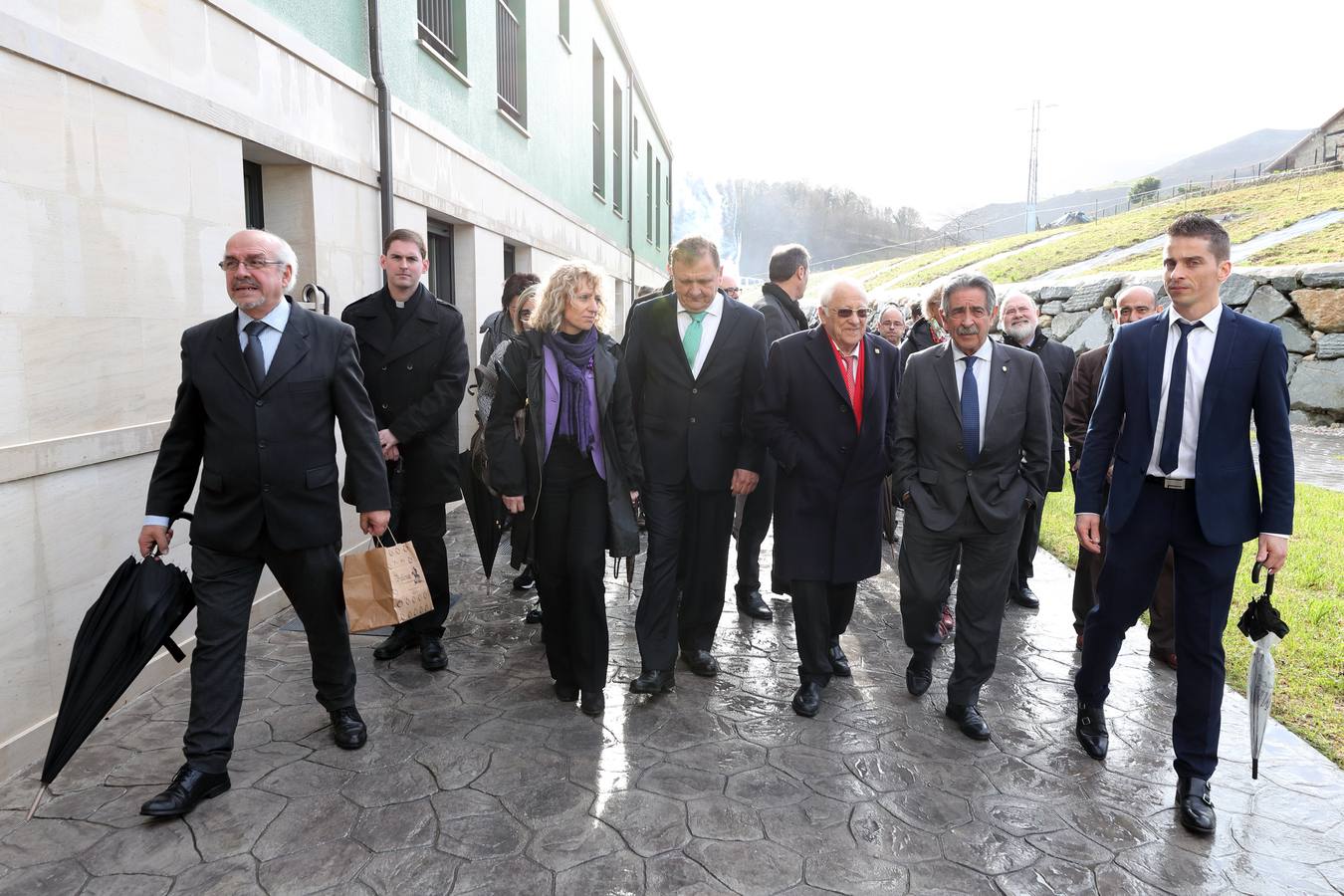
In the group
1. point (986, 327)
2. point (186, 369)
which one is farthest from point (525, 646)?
point (986, 327)

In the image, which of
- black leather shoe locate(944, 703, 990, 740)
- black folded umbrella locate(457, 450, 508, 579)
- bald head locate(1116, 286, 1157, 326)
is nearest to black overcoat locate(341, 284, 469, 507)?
black folded umbrella locate(457, 450, 508, 579)

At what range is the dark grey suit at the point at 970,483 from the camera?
12.3ft

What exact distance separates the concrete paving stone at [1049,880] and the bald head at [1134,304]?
3178 millimetres

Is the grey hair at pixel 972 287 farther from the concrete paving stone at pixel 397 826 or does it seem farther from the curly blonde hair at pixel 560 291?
the concrete paving stone at pixel 397 826

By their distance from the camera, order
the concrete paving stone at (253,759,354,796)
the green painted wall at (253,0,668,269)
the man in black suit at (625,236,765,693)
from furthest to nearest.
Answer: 1. the green painted wall at (253,0,668,269)
2. the man in black suit at (625,236,765,693)
3. the concrete paving stone at (253,759,354,796)

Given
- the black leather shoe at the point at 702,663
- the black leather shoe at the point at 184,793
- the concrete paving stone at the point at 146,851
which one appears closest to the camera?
the concrete paving stone at the point at 146,851

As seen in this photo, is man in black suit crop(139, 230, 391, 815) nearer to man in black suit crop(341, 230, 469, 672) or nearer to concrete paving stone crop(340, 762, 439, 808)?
concrete paving stone crop(340, 762, 439, 808)

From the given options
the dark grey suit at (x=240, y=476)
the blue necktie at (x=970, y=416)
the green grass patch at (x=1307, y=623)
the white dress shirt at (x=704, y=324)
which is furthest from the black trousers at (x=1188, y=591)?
the dark grey suit at (x=240, y=476)

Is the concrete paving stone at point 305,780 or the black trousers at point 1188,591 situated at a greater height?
the black trousers at point 1188,591

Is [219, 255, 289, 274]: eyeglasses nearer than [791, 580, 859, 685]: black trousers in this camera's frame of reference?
Yes

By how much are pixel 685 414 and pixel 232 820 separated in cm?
249

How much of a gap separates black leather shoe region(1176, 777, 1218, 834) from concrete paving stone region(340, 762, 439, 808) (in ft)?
9.14

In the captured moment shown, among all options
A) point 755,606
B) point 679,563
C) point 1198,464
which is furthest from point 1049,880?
point 755,606

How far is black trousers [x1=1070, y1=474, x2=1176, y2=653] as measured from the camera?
15.2ft
